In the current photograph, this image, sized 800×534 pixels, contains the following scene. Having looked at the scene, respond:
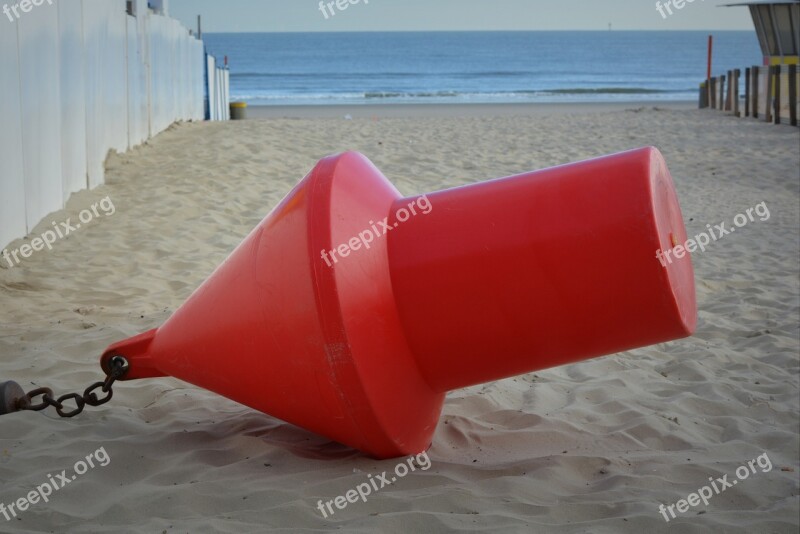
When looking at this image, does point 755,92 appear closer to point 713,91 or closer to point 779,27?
point 779,27

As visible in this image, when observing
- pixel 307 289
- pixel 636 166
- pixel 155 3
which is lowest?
pixel 307 289

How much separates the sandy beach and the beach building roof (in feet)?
48.9

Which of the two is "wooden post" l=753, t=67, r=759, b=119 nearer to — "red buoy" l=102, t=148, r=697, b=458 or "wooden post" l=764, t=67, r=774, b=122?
"wooden post" l=764, t=67, r=774, b=122

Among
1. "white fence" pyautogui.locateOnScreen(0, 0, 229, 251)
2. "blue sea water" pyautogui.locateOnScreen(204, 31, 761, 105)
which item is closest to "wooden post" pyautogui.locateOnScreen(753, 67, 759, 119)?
"white fence" pyautogui.locateOnScreen(0, 0, 229, 251)

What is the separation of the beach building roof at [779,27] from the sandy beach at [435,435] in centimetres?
1491

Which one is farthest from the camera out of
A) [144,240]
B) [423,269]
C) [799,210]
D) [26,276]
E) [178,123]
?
[178,123]

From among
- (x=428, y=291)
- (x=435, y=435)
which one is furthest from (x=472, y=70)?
(x=428, y=291)

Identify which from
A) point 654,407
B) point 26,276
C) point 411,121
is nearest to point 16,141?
point 26,276

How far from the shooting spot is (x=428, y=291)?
2680mm

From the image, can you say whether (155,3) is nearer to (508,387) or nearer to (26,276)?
(26,276)

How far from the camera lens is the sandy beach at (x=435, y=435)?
2.53 meters

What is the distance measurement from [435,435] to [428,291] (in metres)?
0.83

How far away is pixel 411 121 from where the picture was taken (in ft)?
53.8

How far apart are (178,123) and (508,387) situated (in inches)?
486
